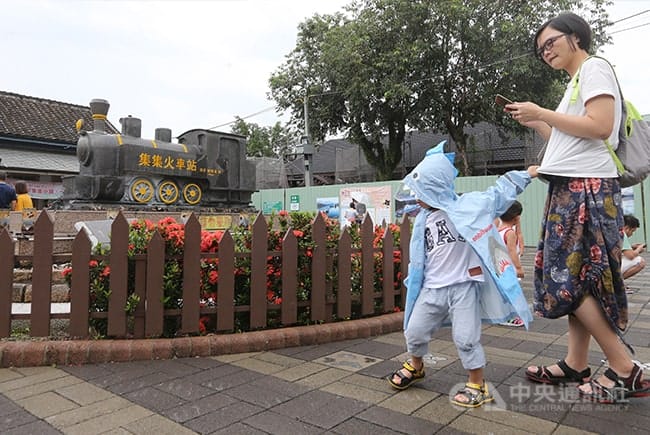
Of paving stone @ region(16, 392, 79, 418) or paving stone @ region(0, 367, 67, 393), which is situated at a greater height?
paving stone @ region(16, 392, 79, 418)

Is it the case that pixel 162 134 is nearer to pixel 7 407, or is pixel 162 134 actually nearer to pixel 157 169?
pixel 157 169

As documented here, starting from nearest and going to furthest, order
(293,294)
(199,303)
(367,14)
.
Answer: (199,303) < (293,294) < (367,14)

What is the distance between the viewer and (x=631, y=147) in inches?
91.6

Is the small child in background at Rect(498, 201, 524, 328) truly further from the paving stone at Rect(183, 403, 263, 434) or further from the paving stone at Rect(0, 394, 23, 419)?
the paving stone at Rect(0, 394, 23, 419)

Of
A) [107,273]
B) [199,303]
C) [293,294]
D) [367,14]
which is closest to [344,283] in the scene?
[293,294]

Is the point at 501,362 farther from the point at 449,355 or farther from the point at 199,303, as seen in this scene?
the point at 199,303

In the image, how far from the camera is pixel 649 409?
2.28m

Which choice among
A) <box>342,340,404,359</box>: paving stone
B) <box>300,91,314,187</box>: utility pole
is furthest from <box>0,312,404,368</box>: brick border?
<box>300,91,314,187</box>: utility pole

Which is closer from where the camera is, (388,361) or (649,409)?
(649,409)

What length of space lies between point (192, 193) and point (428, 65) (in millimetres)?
12431

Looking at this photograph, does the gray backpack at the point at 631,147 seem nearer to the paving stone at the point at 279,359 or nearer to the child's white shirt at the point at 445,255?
the child's white shirt at the point at 445,255

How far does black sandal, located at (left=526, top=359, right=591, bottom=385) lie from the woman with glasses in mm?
148

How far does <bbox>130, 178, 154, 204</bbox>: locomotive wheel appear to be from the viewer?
8758mm

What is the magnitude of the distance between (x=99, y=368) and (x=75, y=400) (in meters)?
0.55
